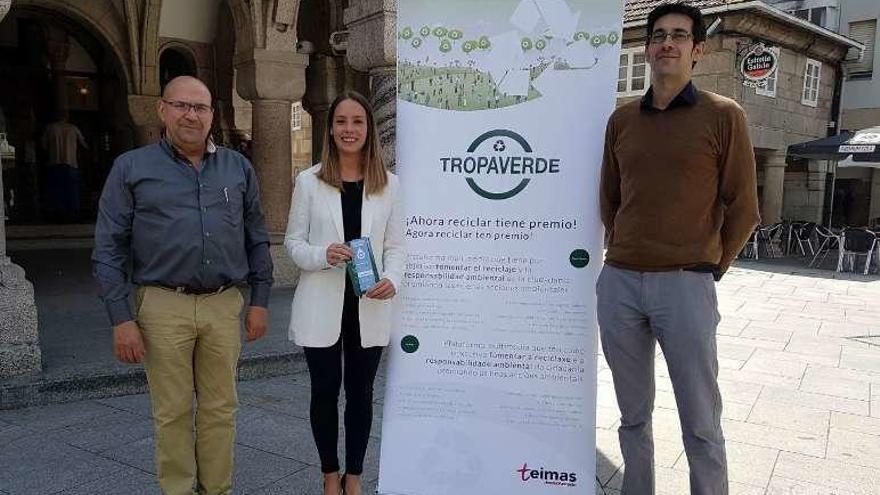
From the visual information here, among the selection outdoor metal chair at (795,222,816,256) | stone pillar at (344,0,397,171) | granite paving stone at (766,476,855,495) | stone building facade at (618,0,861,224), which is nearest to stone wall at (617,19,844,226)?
stone building facade at (618,0,861,224)

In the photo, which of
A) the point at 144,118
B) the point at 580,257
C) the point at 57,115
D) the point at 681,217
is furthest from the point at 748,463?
the point at 57,115

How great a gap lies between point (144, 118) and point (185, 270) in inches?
304

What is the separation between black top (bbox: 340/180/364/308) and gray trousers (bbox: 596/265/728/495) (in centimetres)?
98

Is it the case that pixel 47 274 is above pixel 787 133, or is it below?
below

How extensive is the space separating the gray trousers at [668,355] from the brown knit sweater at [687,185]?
0.30 ft

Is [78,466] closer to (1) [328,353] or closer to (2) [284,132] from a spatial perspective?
(1) [328,353]

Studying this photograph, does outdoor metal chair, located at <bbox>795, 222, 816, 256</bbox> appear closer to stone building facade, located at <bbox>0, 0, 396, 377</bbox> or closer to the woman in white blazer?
stone building facade, located at <bbox>0, 0, 396, 377</bbox>

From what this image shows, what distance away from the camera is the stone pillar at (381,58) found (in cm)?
387

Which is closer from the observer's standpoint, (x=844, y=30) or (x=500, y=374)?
(x=500, y=374)

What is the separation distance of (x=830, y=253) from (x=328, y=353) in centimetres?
1676

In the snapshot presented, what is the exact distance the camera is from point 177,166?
8.25 feet

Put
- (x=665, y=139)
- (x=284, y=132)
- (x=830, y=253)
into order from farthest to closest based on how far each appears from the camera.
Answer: (x=830, y=253)
(x=284, y=132)
(x=665, y=139)

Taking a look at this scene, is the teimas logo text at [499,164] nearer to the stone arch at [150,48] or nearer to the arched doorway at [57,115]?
the stone arch at [150,48]

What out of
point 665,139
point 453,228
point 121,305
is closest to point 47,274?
point 121,305
